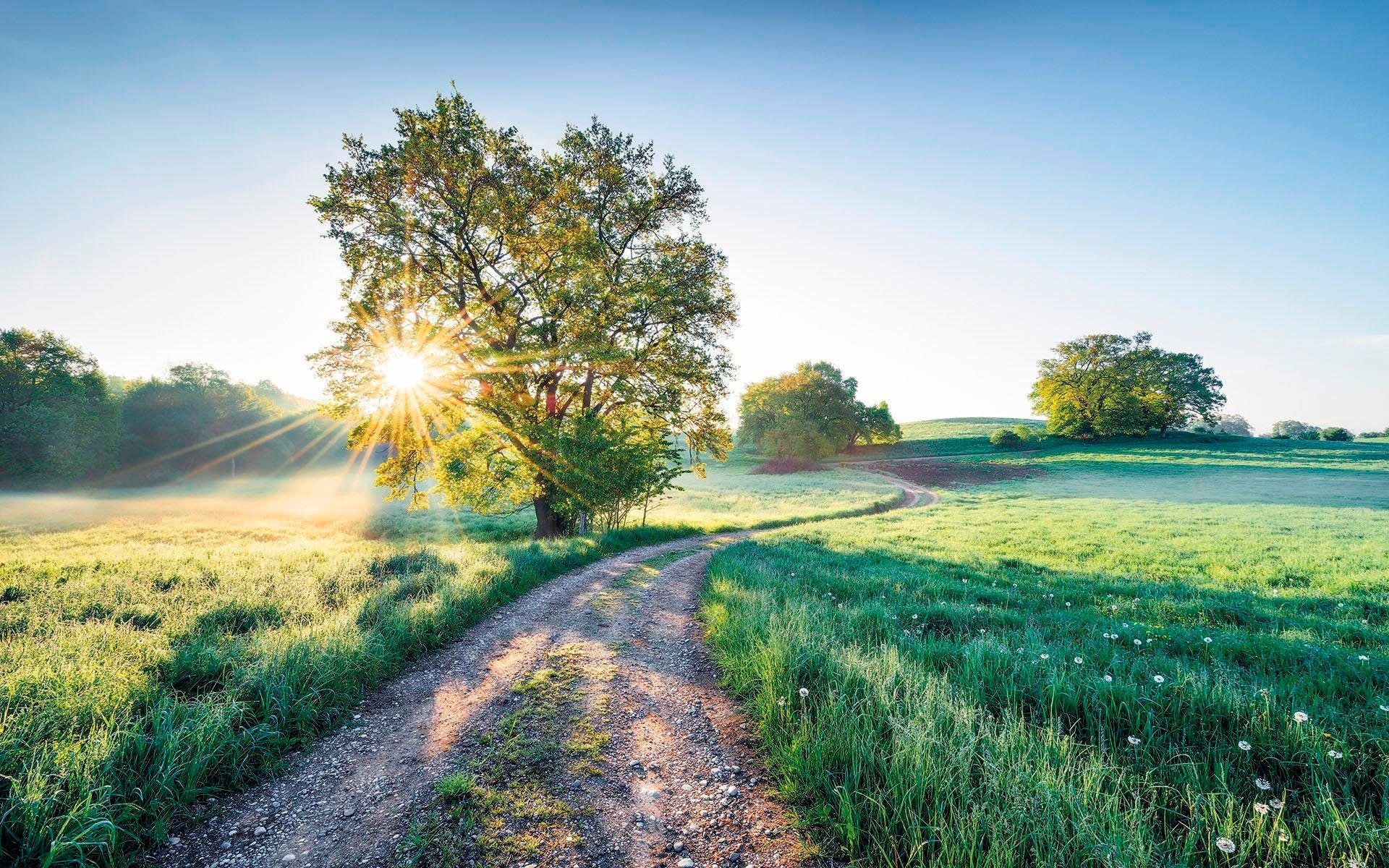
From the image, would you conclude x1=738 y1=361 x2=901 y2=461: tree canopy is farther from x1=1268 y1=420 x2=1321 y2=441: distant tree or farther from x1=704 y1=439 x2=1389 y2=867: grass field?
x1=1268 y1=420 x2=1321 y2=441: distant tree

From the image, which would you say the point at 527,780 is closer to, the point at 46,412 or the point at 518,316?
the point at 518,316

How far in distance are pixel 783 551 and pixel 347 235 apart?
18.4 metres

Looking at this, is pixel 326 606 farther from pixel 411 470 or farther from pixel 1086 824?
pixel 411 470

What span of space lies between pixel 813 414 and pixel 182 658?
198 feet

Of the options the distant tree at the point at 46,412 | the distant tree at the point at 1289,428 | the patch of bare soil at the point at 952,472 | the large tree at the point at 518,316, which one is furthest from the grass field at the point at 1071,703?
the distant tree at the point at 1289,428

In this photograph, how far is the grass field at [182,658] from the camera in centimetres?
346

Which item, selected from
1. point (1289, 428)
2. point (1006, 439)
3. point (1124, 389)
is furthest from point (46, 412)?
point (1289, 428)

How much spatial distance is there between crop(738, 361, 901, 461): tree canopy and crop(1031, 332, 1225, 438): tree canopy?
2552 cm

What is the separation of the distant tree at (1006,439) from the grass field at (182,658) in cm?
6564

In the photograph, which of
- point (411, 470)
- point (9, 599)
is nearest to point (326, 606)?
point (9, 599)

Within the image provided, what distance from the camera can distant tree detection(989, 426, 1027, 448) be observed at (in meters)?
63.9

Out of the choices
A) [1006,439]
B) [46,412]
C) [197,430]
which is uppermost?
[46,412]

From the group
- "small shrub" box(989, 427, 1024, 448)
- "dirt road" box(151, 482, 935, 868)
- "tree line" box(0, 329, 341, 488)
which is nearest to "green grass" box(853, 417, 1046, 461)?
"small shrub" box(989, 427, 1024, 448)

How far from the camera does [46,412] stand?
1561 inches
